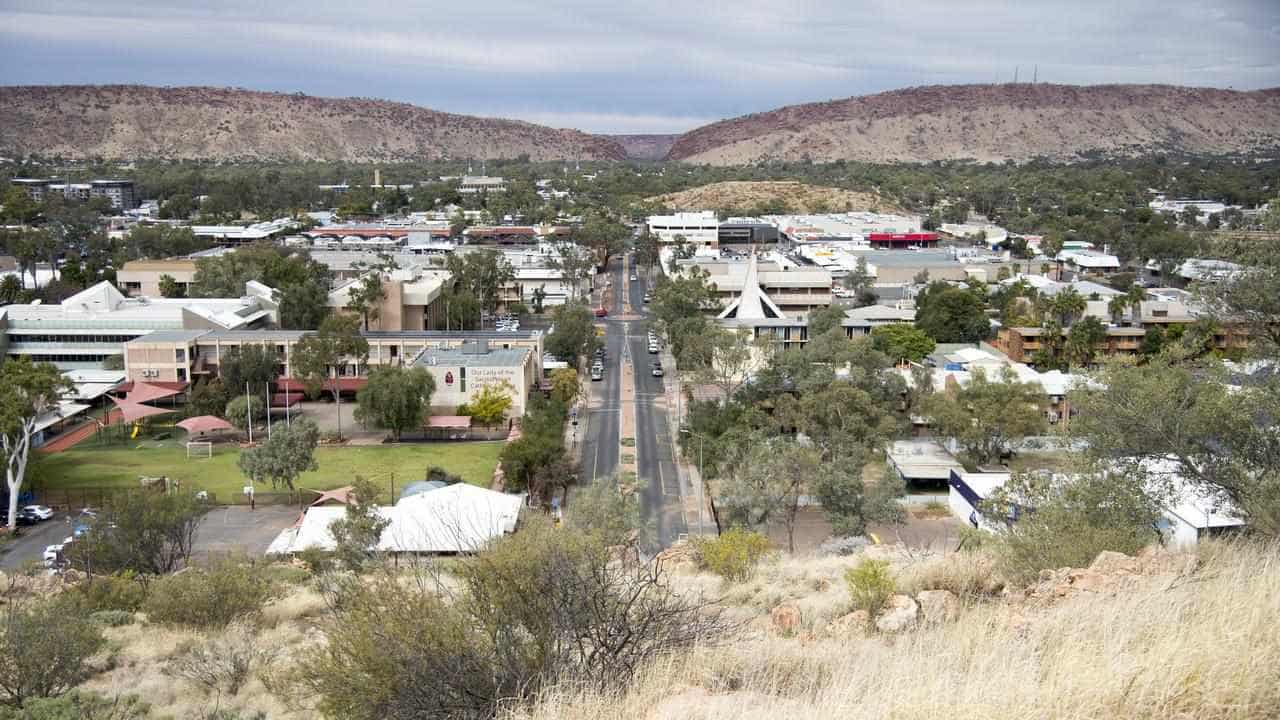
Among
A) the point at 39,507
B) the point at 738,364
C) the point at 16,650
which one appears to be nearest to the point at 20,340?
the point at 39,507

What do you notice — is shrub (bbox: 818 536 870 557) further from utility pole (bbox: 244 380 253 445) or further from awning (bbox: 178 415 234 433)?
awning (bbox: 178 415 234 433)

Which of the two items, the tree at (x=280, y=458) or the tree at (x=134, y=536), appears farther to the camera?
the tree at (x=280, y=458)

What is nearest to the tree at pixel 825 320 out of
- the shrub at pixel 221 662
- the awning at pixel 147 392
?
the awning at pixel 147 392

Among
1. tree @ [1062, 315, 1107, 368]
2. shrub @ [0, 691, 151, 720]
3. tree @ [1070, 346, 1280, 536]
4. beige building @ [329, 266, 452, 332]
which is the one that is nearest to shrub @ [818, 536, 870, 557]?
tree @ [1070, 346, 1280, 536]

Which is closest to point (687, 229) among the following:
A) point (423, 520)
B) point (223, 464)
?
point (223, 464)

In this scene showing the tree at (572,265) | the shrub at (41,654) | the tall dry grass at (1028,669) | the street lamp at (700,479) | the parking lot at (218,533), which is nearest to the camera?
the tall dry grass at (1028,669)

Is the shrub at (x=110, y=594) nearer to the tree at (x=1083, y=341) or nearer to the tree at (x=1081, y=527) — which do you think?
the tree at (x=1081, y=527)
